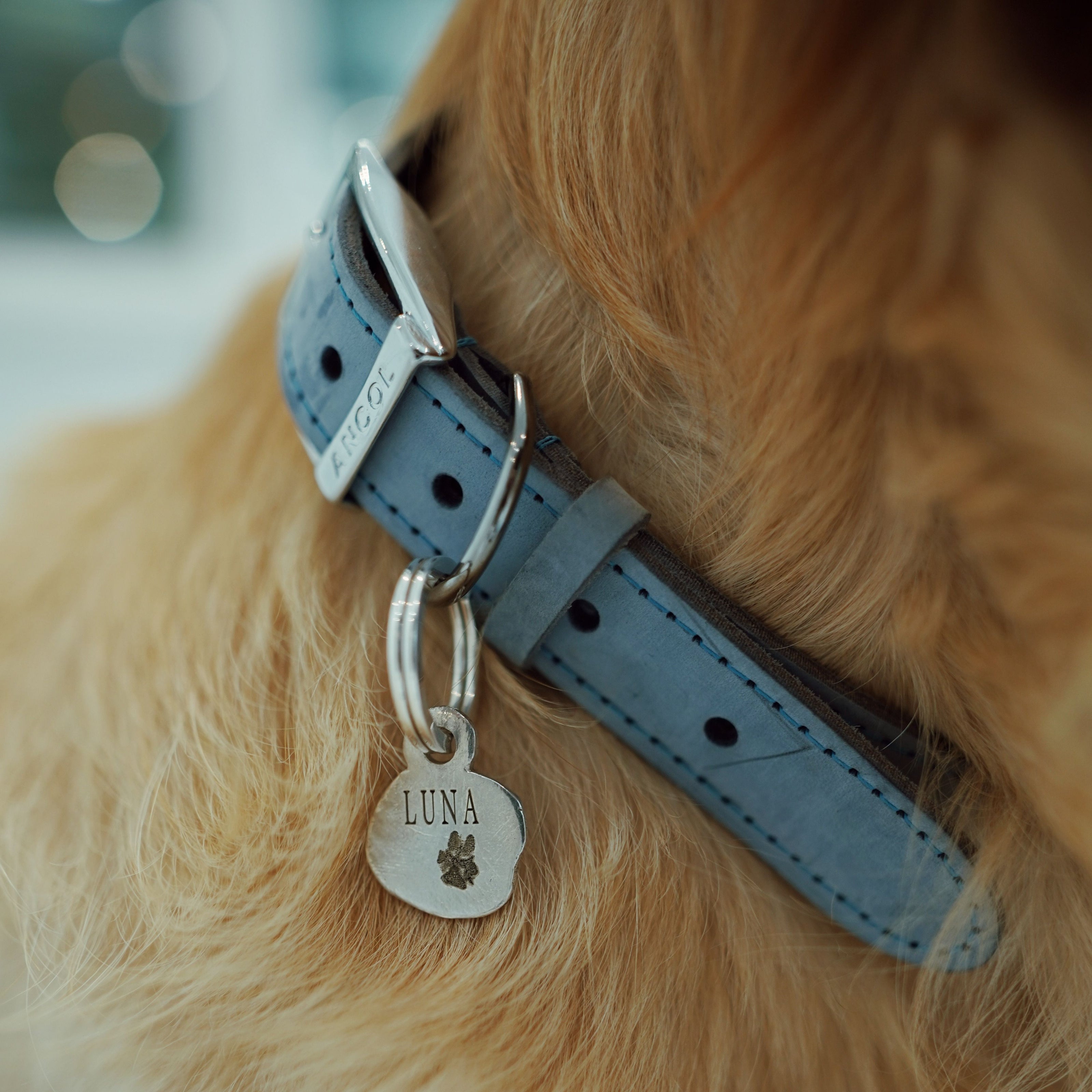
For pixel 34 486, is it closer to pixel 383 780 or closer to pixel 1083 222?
pixel 383 780

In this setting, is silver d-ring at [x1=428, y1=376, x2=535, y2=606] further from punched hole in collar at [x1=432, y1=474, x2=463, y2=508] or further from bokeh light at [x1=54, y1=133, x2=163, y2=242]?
bokeh light at [x1=54, y1=133, x2=163, y2=242]

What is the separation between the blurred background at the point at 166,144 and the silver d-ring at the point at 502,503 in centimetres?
150

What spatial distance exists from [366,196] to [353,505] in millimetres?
124

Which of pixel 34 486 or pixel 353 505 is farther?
pixel 34 486

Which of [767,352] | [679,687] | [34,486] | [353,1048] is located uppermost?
[767,352]

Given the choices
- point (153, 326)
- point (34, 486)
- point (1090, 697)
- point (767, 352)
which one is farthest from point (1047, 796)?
point (153, 326)

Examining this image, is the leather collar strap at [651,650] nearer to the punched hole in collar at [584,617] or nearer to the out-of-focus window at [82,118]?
the punched hole in collar at [584,617]

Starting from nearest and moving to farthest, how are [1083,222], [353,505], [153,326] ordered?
[1083,222] → [353,505] → [153,326]

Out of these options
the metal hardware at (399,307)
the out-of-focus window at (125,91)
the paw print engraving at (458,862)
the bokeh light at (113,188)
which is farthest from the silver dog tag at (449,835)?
the bokeh light at (113,188)

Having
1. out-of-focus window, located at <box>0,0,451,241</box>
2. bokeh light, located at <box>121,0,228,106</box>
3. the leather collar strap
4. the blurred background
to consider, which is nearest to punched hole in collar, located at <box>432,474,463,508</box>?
the leather collar strap

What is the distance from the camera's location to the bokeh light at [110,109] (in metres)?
1.83

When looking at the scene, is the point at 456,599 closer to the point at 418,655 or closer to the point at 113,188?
the point at 418,655

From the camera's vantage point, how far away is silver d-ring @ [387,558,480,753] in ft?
1.13

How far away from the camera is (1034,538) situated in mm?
302
